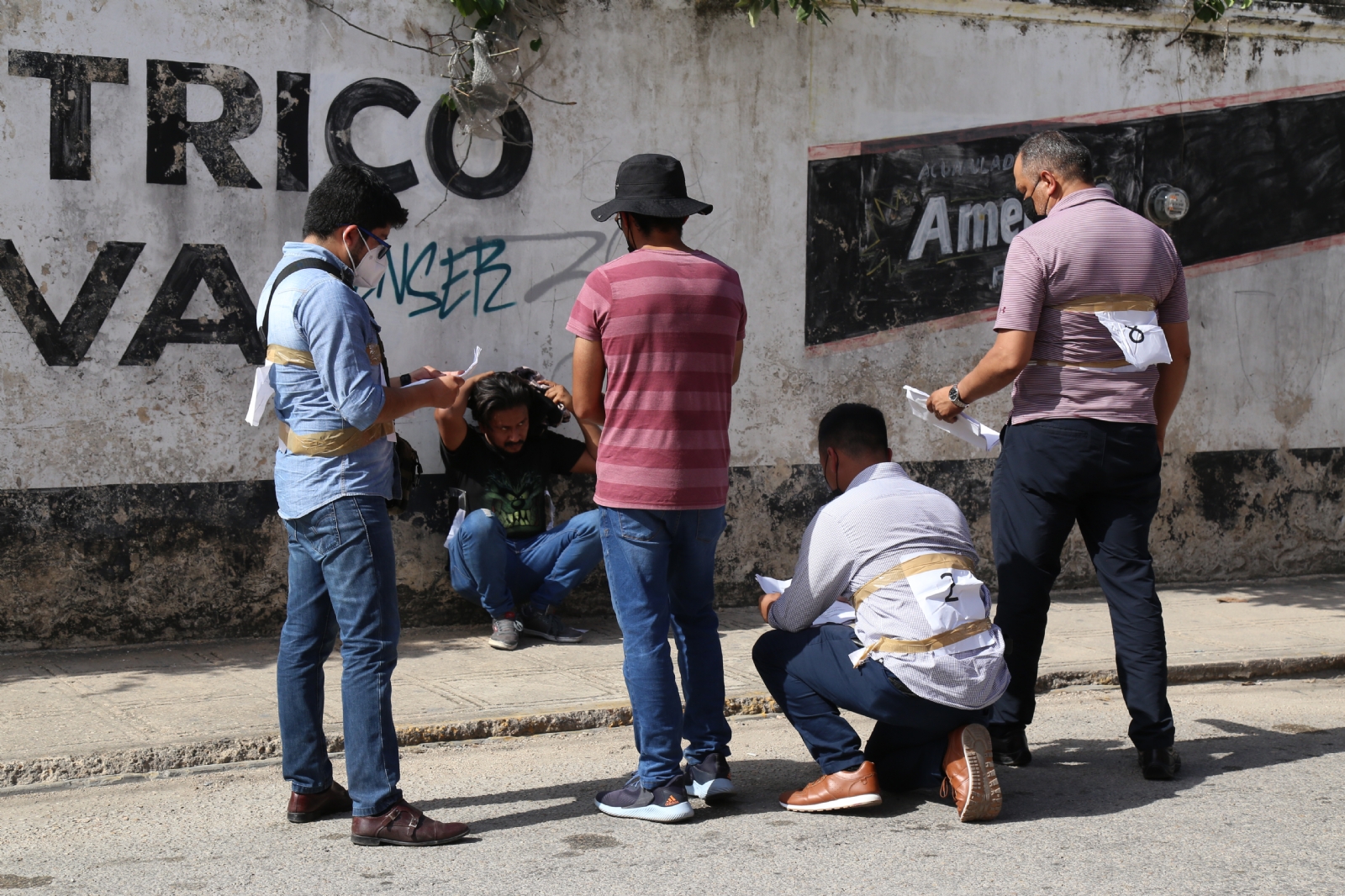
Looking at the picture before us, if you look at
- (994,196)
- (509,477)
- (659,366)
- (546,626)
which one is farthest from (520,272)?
(659,366)

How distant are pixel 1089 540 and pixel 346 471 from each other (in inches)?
96.2

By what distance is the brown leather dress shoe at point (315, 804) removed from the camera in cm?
391

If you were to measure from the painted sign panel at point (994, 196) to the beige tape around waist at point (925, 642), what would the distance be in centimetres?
355

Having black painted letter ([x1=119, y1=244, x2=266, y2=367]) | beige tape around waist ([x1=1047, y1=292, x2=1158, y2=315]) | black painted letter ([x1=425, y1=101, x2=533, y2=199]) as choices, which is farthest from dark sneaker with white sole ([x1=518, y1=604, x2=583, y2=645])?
beige tape around waist ([x1=1047, y1=292, x2=1158, y2=315])

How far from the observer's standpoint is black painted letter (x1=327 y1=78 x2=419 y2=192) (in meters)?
6.29

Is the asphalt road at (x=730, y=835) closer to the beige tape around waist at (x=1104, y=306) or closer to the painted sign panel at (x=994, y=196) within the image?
the beige tape around waist at (x=1104, y=306)

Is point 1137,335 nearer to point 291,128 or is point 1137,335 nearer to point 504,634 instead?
point 504,634

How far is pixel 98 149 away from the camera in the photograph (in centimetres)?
588

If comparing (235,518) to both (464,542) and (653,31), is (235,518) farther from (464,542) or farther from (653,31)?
(653,31)

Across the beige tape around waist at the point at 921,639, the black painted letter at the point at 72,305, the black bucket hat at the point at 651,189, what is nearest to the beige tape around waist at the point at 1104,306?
the beige tape around waist at the point at 921,639

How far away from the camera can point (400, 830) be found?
367cm

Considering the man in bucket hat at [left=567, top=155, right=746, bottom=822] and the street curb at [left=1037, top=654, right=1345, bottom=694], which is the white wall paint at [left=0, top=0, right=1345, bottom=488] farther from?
the man in bucket hat at [left=567, top=155, right=746, bottom=822]

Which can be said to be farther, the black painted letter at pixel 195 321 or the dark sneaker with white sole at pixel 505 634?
the dark sneaker with white sole at pixel 505 634

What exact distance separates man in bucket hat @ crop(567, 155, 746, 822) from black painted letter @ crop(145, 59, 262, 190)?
2.86 metres
